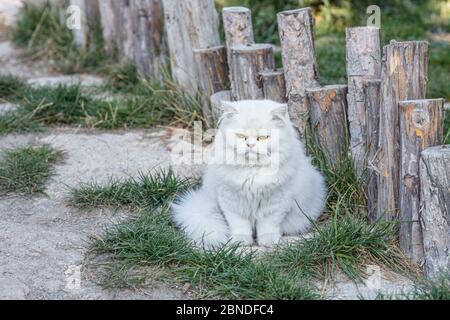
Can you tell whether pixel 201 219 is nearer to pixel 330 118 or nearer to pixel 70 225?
pixel 70 225

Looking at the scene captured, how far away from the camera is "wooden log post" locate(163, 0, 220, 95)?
5836 millimetres

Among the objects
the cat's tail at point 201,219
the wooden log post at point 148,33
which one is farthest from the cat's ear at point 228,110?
the wooden log post at point 148,33

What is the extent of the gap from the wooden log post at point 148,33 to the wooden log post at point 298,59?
1971 millimetres

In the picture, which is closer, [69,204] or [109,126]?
[69,204]

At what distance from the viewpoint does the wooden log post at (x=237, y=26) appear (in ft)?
17.6

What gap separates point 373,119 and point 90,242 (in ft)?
5.60

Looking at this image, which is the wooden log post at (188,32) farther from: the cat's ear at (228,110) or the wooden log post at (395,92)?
the wooden log post at (395,92)

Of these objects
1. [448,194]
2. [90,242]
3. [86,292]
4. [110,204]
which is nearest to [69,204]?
[110,204]

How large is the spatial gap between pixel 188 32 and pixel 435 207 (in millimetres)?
2758

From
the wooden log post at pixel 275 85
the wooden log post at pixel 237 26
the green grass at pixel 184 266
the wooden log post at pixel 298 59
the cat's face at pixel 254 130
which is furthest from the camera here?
the wooden log post at pixel 237 26

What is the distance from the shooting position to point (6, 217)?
459 centimetres

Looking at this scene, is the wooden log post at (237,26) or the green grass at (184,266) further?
the wooden log post at (237,26)

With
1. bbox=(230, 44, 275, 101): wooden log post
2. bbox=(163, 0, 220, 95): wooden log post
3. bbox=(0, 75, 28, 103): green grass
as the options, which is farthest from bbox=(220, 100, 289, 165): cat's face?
bbox=(0, 75, 28, 103): green grass

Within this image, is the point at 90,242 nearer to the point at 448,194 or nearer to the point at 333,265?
the point at 333,265
